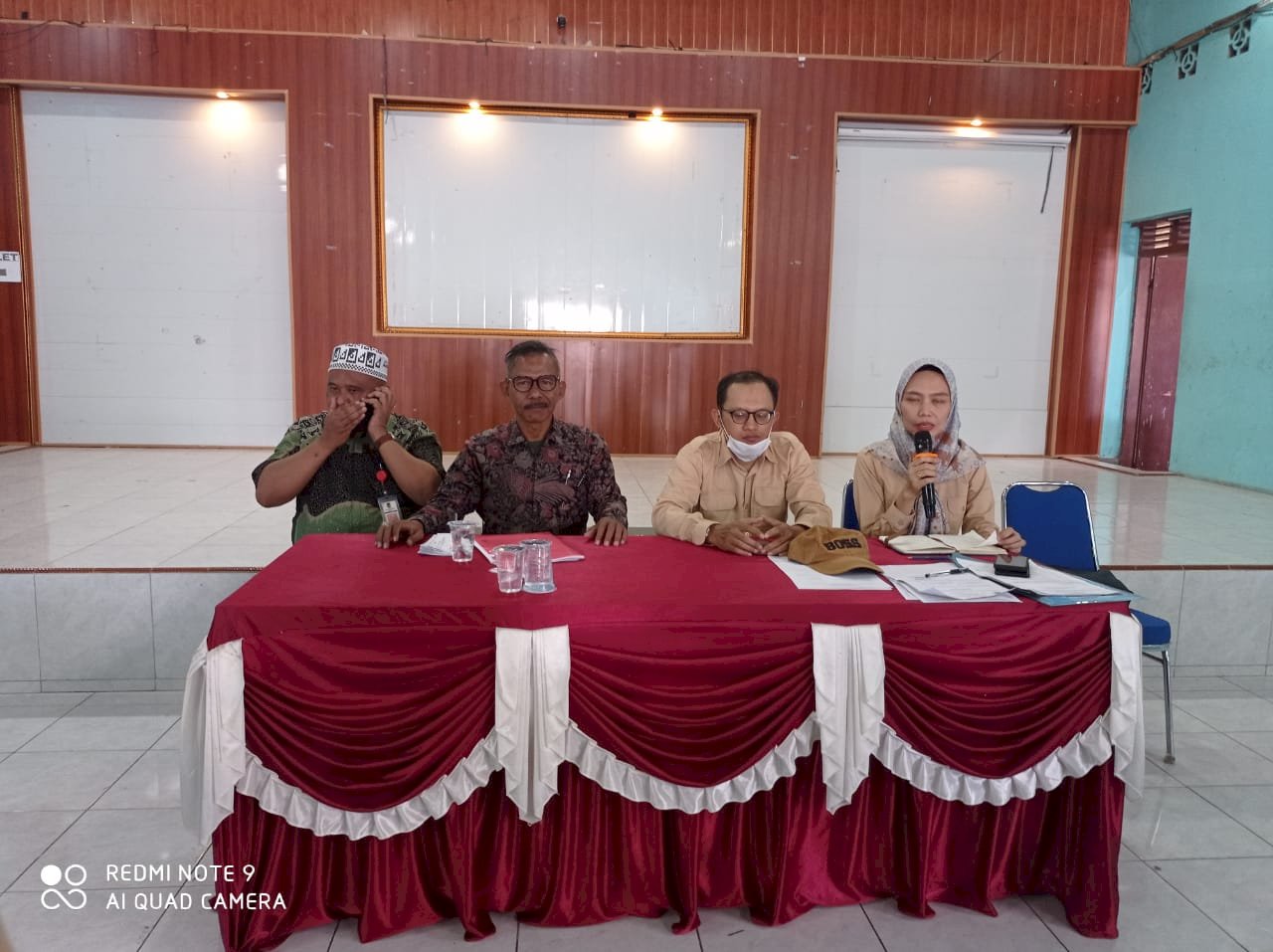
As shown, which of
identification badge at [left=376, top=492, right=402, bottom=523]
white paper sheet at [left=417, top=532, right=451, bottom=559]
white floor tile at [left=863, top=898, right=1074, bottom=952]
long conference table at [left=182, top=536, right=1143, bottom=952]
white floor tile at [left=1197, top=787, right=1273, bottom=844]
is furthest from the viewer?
identification badge at [left=376, top=492, right=402, bottom=523]

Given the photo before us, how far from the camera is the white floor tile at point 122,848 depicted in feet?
6.15

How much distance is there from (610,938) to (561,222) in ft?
19.8

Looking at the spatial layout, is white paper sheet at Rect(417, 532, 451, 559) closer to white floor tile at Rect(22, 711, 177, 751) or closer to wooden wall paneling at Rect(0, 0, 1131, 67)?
white floor tile at Rect(22, 711, 177, 751)

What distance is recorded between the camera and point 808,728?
1.70 m

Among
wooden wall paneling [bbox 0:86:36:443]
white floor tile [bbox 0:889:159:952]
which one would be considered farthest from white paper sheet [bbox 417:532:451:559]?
wooden wall paneling [bbox 0:86:36:443]

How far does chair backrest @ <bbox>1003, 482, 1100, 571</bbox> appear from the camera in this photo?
2730mm

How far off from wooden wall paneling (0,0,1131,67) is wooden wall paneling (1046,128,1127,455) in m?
0.77

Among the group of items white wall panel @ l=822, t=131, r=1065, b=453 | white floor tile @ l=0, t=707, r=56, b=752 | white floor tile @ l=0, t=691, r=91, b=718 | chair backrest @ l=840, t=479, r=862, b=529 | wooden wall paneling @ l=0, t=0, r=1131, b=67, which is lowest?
white floor tile @ l=0, t=691, r=91, b=718

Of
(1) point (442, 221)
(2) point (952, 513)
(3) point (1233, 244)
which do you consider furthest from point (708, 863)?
(3) point (1233, 244)

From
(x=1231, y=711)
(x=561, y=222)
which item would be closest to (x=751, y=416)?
(x=1231, y=711)

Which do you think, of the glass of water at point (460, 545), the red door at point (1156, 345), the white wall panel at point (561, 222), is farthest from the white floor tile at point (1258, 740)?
the white wall panel at point (561, 222)

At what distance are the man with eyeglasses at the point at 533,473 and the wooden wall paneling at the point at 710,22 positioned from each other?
17.0 ft

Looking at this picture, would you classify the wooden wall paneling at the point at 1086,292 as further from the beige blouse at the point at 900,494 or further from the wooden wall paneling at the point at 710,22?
the beige blouse at the point at 900,494

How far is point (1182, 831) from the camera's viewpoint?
7.09ft
